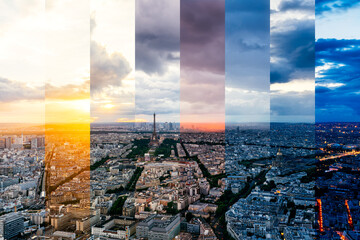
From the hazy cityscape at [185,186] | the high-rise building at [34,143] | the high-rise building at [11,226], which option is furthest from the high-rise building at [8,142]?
the high-rise building at [11,226]

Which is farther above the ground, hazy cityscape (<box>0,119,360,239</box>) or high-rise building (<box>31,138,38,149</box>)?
high-rise building (<box>31,138,38,149</box>)

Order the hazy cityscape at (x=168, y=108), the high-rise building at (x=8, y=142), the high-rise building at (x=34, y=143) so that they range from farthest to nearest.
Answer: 1. the high-rise building at (x=34, y=143)
2. the high-rise building at (x=8, y=142)
3. the hazy cityscape at (x=168, y=108)

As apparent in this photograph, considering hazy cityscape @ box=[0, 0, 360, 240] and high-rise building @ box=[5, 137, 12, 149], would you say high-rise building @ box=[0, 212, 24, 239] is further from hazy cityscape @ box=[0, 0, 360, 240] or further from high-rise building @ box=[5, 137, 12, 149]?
high-rise building @ box=[5, 137, 12, 149]

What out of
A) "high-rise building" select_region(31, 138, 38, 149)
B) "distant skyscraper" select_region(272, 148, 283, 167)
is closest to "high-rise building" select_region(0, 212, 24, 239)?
"high-rise building" select_region(31, 138, 38, 149)

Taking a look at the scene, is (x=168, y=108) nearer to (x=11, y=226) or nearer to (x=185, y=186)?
(x=185, y=186)

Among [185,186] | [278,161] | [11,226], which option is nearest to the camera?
[11,226]

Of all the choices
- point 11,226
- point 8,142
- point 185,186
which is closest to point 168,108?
point 185,186

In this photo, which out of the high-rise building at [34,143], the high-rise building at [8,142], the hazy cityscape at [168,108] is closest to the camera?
the hazy cityscape at [168,108]

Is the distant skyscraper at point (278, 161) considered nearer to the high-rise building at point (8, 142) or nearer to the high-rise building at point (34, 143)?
the high-rise building at point (34, 143)

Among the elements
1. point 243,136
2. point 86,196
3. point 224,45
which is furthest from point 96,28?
point 243,136

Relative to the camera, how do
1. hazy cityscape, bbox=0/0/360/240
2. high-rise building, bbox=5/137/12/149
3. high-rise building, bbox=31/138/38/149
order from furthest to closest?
high-rise building, bbox=31/138/38/149 < high-rise building, bbox=5/137/12/149 < hazy cityscape, bbox=0/0/360/240
